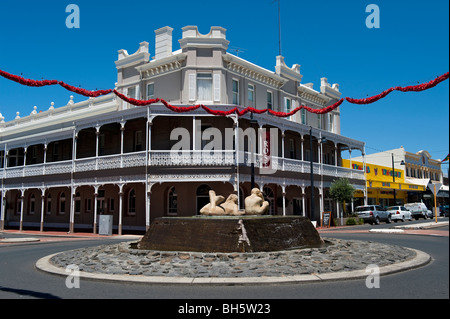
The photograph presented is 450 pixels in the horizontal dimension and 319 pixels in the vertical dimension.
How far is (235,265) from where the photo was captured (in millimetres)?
9508

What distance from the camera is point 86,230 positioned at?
30.4 meters

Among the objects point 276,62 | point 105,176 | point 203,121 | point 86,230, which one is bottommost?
point 86,230

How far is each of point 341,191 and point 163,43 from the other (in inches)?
695

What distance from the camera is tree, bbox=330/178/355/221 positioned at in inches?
1260

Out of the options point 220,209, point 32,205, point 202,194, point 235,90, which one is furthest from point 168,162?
point 32,205

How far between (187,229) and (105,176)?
17025 mm

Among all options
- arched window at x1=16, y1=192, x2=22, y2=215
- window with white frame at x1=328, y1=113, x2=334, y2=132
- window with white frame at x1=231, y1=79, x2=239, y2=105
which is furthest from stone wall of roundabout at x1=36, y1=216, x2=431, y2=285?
arched window at x1=16, y1=192, x2=22, y2=215

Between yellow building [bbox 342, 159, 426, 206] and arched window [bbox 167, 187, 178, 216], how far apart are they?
70.2ft

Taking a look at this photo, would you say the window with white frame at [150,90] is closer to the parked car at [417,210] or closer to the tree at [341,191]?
the tree at [341,191]

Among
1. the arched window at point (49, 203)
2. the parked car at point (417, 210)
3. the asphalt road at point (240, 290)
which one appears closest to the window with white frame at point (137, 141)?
the arched window at point (49, 203)

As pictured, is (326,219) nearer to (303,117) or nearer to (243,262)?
(303,117)

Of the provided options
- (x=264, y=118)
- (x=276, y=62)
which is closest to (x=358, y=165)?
(x=276, y=62)

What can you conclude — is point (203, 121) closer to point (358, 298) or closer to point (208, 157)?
point (208, 157)

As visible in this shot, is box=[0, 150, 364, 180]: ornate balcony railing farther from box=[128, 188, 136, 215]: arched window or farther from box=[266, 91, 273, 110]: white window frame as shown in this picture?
A: box=[266, 91, 273, 110]: white window frame
